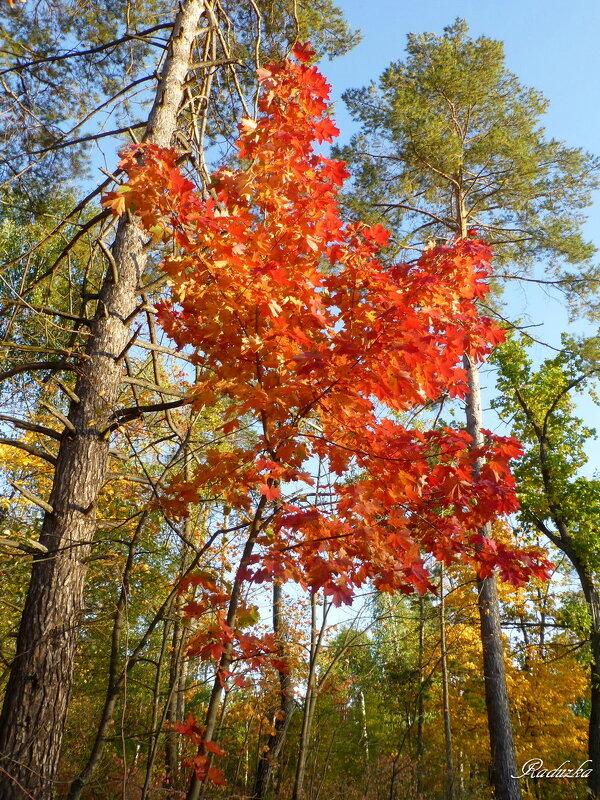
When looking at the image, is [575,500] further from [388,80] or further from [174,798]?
[174,798]

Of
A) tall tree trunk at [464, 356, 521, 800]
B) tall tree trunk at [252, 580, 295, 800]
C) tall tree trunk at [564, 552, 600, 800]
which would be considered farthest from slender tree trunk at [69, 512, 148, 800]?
tall tree trunk at [564, 552, 600, 800]

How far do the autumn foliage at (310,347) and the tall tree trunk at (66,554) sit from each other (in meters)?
1.10

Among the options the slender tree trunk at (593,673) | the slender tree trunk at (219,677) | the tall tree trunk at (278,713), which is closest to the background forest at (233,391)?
the slender tree trunk at (219,677)

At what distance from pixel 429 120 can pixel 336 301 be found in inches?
293

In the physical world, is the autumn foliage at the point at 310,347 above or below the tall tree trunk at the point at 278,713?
above

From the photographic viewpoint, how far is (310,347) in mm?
2506

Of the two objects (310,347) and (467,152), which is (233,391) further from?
(467,152)

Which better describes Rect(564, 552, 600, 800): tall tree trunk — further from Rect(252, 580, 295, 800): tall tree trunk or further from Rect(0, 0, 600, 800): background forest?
Rect(252, 580, 295, 800): tall tree trunk

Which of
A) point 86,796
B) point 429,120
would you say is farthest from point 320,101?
point 86,796

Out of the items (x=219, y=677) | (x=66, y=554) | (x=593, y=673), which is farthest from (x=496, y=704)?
(x=219, y=677)

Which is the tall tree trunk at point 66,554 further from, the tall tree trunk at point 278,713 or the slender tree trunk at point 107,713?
the tall tree trunk at point 278,713

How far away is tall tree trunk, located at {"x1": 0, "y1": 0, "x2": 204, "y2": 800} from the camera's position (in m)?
3.14

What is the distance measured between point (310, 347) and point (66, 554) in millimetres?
2264

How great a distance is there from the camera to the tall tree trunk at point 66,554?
3.14 metres
